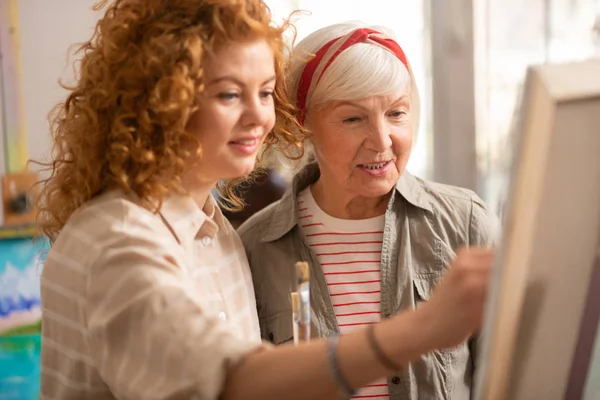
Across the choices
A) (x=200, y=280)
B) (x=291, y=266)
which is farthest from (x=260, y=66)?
(x=291, y=266)

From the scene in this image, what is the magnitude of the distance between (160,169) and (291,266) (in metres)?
0.49

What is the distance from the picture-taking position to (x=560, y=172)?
0.67 m

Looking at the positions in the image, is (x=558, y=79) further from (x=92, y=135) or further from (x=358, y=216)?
(x=358, y=216)

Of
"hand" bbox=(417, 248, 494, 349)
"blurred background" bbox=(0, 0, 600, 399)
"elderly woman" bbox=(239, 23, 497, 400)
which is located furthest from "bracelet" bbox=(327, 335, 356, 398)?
"blurred background" bbox=(0, 0, 600, 399)

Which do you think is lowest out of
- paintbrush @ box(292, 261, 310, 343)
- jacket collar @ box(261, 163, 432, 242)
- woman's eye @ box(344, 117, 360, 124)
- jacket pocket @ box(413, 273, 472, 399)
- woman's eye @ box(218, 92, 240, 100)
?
jacket pocket @ box(413, 273, 472, 399)

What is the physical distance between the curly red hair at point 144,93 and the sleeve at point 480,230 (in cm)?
61

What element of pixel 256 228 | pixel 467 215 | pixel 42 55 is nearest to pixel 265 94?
pixel 256 228

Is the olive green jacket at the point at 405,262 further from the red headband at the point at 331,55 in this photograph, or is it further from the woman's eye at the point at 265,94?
the woman's eye at the point at 265,94

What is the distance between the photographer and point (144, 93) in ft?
3.50

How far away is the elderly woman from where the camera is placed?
1.43 meters

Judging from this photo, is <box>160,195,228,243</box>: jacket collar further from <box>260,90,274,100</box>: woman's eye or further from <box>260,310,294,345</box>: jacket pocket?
<box>260,310,294,345</box>: jacket pocket

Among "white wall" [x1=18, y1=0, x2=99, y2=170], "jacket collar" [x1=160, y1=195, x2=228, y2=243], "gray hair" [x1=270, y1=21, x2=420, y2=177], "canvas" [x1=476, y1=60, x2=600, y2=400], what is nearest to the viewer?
"canvas" [x1=476, y1=60, x2=600, y2=400]

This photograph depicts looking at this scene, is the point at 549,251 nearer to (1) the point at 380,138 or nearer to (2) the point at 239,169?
(2) the point at 239,169

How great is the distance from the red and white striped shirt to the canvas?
0.67 m
